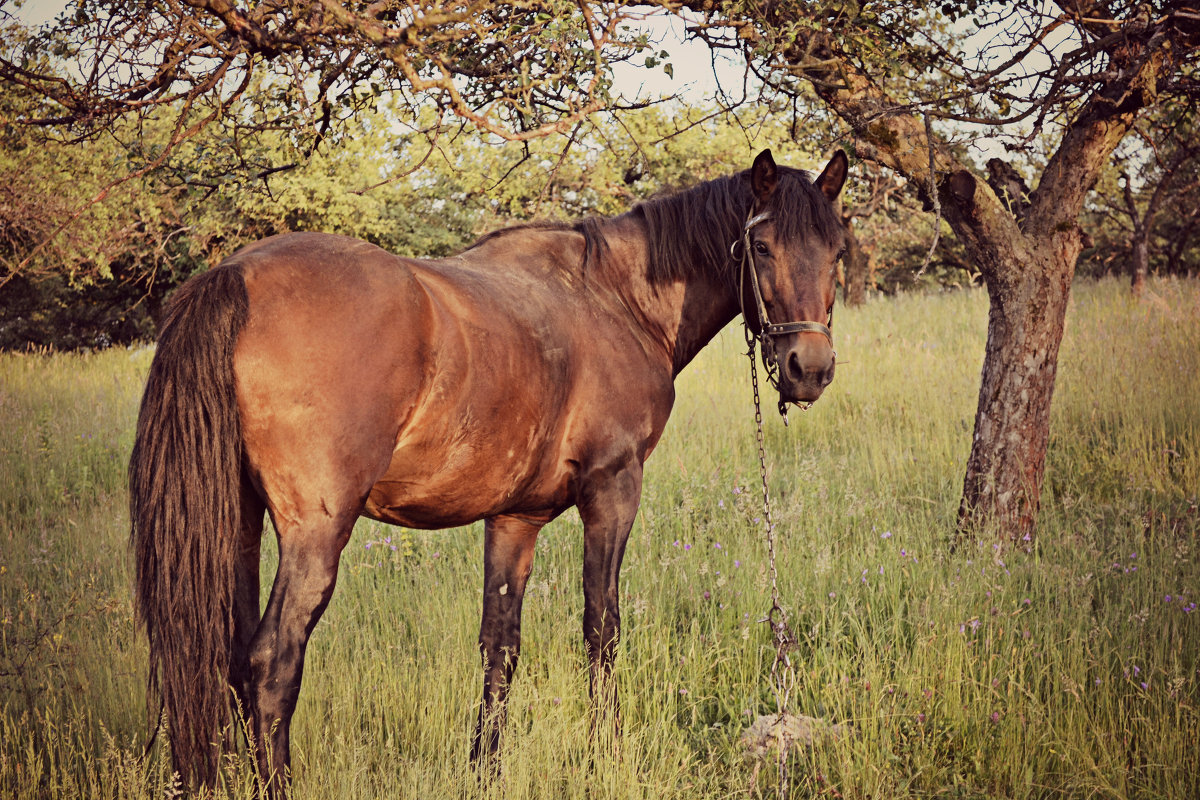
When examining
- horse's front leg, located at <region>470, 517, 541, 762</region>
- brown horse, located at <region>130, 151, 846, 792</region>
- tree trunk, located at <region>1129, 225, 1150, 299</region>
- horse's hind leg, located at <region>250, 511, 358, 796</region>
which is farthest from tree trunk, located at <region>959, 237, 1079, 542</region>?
tree trunk, located at <region>1129, 225, 1150, 299</region>

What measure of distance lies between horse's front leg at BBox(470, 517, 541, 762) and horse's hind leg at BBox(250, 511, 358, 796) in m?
1.18

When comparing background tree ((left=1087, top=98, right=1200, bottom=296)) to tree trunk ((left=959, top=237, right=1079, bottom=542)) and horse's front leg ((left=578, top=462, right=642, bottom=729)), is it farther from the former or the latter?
horse's front leg ((left=578, top=462, right=642, bottom=729))

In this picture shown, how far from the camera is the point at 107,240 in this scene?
13.7ft

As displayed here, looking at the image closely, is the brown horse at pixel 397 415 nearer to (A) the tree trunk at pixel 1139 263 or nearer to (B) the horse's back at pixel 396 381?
(B) the horse's back at pixel 396 381

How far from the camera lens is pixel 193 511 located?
2.50 m

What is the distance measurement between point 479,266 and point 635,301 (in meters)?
0.83

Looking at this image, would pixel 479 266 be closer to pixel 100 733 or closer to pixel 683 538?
pixel 100 733

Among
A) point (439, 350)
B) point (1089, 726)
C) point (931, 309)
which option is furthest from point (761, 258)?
point (931, 309)

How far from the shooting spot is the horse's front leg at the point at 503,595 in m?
3.67

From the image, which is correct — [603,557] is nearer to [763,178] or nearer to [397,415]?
[397,415]

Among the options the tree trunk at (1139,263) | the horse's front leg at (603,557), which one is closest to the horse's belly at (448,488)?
the horse's front leg at (603,557)

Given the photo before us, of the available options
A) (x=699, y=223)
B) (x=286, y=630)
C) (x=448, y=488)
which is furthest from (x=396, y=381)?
(x=699, y=223)

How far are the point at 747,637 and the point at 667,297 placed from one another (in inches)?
67.1

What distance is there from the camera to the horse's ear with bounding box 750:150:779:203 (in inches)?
138
